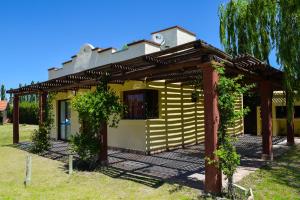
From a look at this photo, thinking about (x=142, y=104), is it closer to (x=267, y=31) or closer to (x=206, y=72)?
(x=267, y=31)

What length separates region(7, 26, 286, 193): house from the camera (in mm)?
6238

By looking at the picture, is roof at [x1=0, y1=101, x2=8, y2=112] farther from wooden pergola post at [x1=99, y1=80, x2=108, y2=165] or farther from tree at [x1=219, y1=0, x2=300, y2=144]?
tree at [x1=219, y1=0, x2=300, y2=144]

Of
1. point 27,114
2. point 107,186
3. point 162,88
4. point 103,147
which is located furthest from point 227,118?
point 27,114

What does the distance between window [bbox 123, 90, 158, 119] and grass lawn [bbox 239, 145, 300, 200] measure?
4969 millimetres

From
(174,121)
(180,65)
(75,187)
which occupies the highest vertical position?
(180,65)

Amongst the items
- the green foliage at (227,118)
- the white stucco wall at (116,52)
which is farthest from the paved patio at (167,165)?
the white stucco wall at (116,52)

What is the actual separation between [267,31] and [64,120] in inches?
471

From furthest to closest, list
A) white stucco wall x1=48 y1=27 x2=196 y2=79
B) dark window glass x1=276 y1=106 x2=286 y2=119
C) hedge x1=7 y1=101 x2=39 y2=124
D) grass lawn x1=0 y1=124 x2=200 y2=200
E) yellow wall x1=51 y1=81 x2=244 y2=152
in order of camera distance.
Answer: hedge x1=7 y1=101 x2=39 y2=124
dark window glass x1=276 y1=106 x2=286 y2=119
white stucco wall x1=48 y1=27 x2=196 y2=79
yellow wall x1=51 y1=81 x2=244 y2=152
grass lawn x1=0 y1=124 x2=200 y2=200

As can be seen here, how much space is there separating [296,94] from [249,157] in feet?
9.00

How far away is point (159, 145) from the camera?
11.7 meters

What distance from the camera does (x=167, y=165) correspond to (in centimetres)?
905

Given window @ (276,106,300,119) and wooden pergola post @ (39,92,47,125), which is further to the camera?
window @ (276,106,300,119)

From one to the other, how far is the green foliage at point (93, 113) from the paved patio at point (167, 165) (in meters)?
0.92

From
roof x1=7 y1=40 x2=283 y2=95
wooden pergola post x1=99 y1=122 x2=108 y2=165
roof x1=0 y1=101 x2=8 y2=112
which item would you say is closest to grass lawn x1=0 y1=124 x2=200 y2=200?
wooden pergola post x1=99 y1=122 x2=108 y2=165
